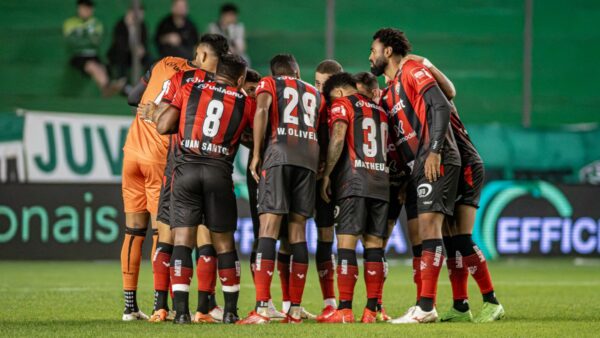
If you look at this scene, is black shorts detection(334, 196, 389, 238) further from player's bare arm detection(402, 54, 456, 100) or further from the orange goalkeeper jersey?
the orange goalkeeper jersey

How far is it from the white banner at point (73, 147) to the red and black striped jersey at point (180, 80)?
8.26 metres

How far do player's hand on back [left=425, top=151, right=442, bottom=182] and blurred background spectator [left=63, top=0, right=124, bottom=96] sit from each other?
37.6ft

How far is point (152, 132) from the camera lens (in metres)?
9.37

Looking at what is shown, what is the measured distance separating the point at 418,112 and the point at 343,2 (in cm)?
1176

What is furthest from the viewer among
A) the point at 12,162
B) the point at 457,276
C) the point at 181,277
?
the point at 12,162

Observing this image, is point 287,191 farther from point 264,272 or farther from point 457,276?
point 457,276

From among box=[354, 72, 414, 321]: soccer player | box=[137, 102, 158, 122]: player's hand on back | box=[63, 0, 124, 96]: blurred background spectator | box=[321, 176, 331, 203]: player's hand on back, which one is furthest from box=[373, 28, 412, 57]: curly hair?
box=[63, 0, 124, 96]: blurred background spectator

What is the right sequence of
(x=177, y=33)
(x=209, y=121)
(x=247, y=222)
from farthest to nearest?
(x=177, y=33) → (x=247, y=222) → (x=209, y=121)

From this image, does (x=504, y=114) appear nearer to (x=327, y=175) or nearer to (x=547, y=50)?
(x=547, y=50)

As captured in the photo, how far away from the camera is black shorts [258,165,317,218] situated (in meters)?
8.53

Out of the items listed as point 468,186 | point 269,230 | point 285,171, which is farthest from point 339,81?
point 269,230

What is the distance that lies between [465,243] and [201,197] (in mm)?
2245

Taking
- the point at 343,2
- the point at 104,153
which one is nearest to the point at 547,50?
the point at 343,2

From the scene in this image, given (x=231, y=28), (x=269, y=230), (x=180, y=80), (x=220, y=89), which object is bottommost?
(x=269, y=230)
